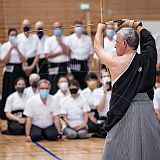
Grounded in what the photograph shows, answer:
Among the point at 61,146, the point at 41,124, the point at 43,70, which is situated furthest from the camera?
the point at 43,70

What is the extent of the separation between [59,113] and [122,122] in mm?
4036

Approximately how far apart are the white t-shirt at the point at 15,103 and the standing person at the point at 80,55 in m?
1.07

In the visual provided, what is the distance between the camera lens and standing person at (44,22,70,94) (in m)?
9.48

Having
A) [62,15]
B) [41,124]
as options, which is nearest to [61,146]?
[41,124]

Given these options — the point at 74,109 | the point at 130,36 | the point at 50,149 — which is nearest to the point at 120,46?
the point at 130,36

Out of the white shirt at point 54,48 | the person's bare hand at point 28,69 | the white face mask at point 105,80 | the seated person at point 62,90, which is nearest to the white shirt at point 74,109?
the seated person at point 62,90

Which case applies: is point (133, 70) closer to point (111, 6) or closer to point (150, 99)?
point (150, 99)

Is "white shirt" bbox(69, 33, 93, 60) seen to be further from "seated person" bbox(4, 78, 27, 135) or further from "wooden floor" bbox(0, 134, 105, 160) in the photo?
"wooden floor" bbox(0, 134, 105, 160)

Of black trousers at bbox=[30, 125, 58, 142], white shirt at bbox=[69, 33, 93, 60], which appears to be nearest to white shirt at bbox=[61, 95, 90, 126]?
black trousers at bbox=[30, 125, 58, 142]

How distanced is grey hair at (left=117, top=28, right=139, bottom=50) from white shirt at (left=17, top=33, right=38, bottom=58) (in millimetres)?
4995

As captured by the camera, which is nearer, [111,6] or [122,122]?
[122,122]

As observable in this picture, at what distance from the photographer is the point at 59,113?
348 inches

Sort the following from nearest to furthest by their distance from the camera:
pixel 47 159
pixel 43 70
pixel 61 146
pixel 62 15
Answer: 1. pixel 47 159
2. pixel 61 146
3. pixel 43 70
4. pixel 62 15

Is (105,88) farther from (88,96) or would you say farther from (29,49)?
(29,49)
